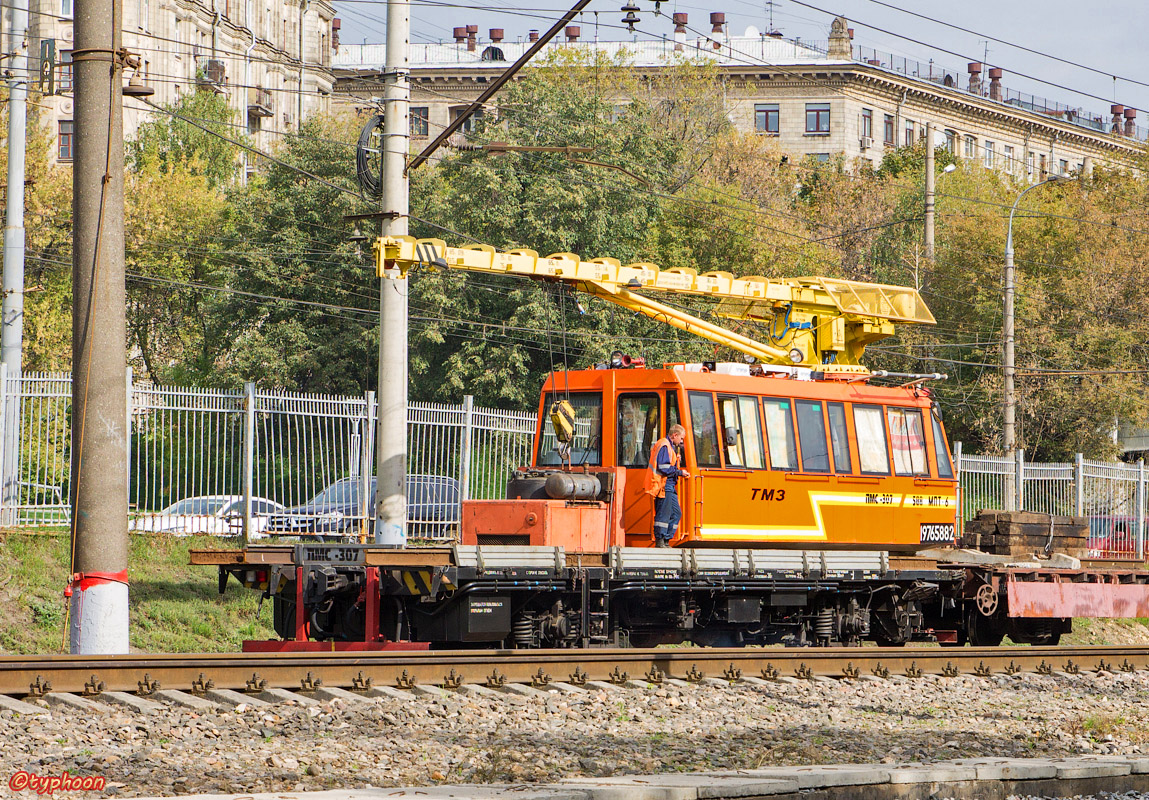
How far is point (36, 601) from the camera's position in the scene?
1753 centimetres

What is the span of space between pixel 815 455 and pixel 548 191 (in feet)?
71.8

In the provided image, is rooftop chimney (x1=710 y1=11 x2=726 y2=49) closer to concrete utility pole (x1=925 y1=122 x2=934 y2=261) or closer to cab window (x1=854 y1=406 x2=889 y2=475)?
concrete utility pole (x1=925 y1=122 x2=934 y2=261)

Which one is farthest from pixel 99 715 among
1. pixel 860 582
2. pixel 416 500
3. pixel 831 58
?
pixel 831 58

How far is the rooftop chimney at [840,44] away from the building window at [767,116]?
431cm

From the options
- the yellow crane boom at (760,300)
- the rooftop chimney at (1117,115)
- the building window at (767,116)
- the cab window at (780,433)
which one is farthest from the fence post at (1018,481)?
the rooftop chimney at (1117,115)

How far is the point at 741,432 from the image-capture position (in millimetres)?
16469

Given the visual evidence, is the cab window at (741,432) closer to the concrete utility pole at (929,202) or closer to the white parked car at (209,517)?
the white parked car at (209,517)

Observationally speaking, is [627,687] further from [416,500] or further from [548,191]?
[548,191]

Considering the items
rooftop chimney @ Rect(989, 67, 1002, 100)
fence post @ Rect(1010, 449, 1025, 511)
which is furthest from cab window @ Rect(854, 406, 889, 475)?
rooftop chimney @ Rect(989, 67, 1002, 100)

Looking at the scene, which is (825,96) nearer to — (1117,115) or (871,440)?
(1117,115)

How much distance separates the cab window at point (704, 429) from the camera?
16062mm

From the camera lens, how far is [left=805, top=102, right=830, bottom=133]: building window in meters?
80.3

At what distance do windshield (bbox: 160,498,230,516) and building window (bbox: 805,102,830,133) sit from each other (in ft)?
215

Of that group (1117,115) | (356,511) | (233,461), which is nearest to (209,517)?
(233,461)
